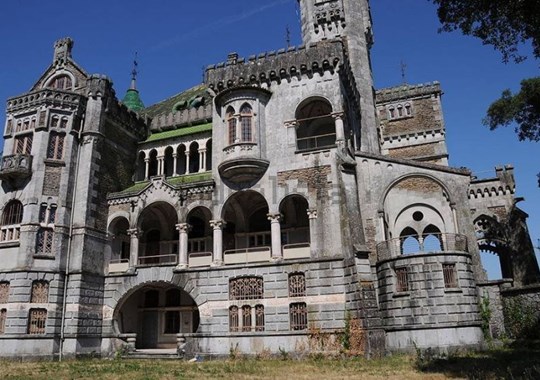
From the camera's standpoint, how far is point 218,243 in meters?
31.4

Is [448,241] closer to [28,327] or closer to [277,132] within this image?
[277,132]

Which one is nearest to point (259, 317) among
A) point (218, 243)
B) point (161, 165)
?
point (218, 243)

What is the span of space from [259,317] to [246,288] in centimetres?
200

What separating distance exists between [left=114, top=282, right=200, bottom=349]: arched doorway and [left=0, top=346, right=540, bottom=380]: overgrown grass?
33.3 ft

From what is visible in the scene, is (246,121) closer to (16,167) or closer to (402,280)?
(402,280)

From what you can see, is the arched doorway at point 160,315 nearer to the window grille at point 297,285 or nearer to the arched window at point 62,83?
the window grille at point 297,285

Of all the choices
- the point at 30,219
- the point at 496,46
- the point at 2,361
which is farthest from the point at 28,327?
the point at 496,46

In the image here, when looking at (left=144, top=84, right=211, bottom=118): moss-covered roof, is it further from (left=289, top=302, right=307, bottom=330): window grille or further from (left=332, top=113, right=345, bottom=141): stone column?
(left=289, top=302, right=307, bottom=330): window grille

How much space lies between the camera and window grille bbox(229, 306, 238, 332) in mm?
29337

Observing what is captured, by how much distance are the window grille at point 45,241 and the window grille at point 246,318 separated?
13.7m

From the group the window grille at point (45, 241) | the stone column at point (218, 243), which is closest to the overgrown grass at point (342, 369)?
the stone column at point (218, 243)

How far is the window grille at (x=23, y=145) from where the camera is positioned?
33.7 metres

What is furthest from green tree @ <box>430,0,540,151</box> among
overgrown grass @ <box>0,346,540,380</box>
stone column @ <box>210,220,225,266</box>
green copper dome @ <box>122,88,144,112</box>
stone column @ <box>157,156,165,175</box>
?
green copper dome @ <box>122,88,144,112</box>

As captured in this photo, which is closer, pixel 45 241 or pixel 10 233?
pixel 45 241
